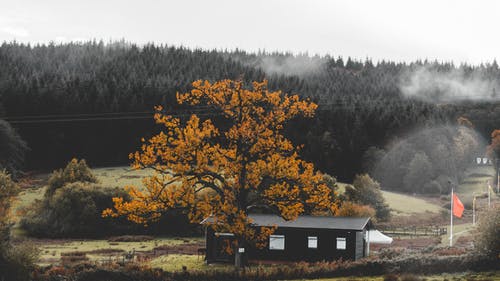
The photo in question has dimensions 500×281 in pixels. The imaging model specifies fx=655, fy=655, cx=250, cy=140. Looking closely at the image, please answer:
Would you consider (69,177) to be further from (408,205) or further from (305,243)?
(408,205)

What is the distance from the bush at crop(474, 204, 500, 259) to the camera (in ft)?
146

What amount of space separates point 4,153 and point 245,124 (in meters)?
75.8

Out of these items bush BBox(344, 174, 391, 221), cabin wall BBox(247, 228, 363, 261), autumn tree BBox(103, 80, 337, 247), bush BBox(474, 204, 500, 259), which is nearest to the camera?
autumn tree BBox(103, 80, 337, 247)

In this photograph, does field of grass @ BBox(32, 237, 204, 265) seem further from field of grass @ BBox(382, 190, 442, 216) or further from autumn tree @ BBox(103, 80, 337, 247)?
field of grass @ BBox(382, 190, 442, 216)

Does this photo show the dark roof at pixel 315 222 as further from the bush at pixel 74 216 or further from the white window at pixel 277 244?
the bush at pixel 74 216

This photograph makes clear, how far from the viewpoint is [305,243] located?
55.3 metres

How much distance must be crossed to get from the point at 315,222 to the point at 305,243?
9.84ft

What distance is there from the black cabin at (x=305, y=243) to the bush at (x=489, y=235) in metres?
11.1

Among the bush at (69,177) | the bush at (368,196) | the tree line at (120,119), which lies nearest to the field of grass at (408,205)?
the bush at (368,196)

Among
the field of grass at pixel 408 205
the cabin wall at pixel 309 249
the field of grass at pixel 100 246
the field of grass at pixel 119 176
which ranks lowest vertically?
the field of grass at pixel 100 246

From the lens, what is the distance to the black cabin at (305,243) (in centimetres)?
5438

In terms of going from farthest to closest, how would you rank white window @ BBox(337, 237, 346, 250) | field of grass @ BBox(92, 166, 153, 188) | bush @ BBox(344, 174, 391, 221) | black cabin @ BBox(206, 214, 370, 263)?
field of grass @ BBox(92, 166, 153, 188)
bush @ BBox(344, 174, 391, 221)
white window @ BBox(337, 237, 346, 250)
black cabin @ BBox(206, 214, 370, 263)

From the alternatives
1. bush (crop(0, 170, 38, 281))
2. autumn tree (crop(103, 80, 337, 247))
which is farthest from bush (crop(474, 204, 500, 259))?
bush (crop(0, 170, 38, 281))

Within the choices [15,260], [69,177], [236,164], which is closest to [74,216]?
[69,177]
